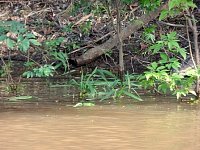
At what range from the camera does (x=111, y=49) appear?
8750 millimetres

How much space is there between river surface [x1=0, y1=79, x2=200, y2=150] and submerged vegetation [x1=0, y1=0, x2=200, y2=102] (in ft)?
1.08

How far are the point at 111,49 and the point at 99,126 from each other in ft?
14.1

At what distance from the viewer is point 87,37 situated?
964cm

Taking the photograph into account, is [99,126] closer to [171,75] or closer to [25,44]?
[25,44]

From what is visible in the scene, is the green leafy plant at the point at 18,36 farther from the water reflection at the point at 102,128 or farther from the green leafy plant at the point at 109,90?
the green leafy plant at the point at 109,90

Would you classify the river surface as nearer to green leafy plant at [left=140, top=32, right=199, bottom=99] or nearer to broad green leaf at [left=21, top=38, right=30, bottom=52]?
green leafy plant at [left=140, top=32, right=199, bottom=99]

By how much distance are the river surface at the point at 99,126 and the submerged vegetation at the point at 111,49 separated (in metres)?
0.33

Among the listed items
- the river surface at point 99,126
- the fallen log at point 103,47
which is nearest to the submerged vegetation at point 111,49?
the fallen log at point 103,47

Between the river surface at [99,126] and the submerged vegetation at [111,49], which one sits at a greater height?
the submerged vegetation at [111,49]

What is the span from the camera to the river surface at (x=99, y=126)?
154 inches

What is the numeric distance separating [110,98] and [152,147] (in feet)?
7.65

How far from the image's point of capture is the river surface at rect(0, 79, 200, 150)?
12.8ft

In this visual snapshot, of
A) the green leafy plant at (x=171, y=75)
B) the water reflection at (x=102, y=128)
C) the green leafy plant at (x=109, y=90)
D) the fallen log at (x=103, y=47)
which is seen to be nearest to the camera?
the water reflection at (x=102, y=128)

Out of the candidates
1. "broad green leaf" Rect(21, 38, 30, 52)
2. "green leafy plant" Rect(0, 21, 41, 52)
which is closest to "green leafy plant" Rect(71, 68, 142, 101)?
"green leafy plant" Rect(0, 21, 41, 52)
